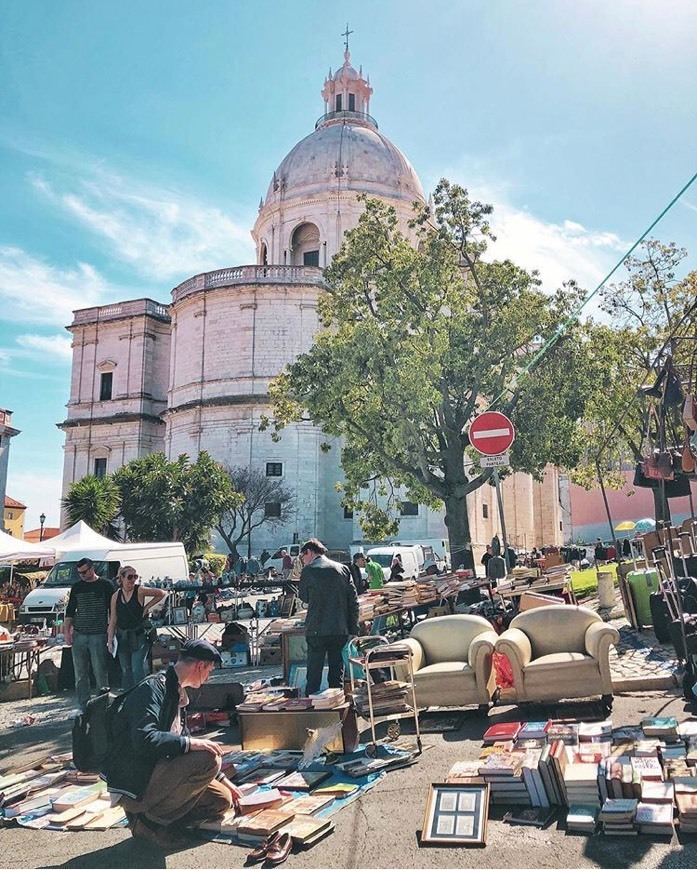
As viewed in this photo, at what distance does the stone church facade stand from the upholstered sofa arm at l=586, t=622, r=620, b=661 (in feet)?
93.6

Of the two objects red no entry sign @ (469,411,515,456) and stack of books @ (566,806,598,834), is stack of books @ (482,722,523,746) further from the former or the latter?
red no entry sign @ (469,411,515,456)

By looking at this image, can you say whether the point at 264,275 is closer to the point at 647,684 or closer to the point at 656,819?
→ the point at 647,684

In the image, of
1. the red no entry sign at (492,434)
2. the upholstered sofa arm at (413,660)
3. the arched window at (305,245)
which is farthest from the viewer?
the arched window at (305,245)

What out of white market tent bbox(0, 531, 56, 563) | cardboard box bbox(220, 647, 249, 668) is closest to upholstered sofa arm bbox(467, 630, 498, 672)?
cardboard box bbox(220, 647, 249, 668)

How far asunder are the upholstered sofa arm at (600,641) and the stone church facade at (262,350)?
93.6ft

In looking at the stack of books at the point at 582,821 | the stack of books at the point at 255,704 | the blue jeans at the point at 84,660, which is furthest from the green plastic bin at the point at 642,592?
the blue jeans at the point at 84,660

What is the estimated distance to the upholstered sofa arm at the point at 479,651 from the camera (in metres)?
7.06

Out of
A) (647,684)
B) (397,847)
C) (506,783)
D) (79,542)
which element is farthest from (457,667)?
(79,542)

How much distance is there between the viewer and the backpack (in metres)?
4.17

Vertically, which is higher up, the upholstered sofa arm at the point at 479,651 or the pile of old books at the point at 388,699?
the upholstered sofa arm at the point at 479,651

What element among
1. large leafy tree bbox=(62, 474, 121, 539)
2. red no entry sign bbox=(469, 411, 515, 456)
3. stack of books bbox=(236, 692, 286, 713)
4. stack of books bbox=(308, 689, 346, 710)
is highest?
large leafy tree bbox=(62, 474, 121, 539)

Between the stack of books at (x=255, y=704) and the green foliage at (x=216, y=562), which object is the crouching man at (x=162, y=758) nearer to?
the stack of books at (x=255, y=704)

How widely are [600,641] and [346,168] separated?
135ft

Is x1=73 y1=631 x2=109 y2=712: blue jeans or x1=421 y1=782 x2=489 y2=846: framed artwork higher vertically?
x1=73 y1=631 x2=109 y2=712: blue jeans
